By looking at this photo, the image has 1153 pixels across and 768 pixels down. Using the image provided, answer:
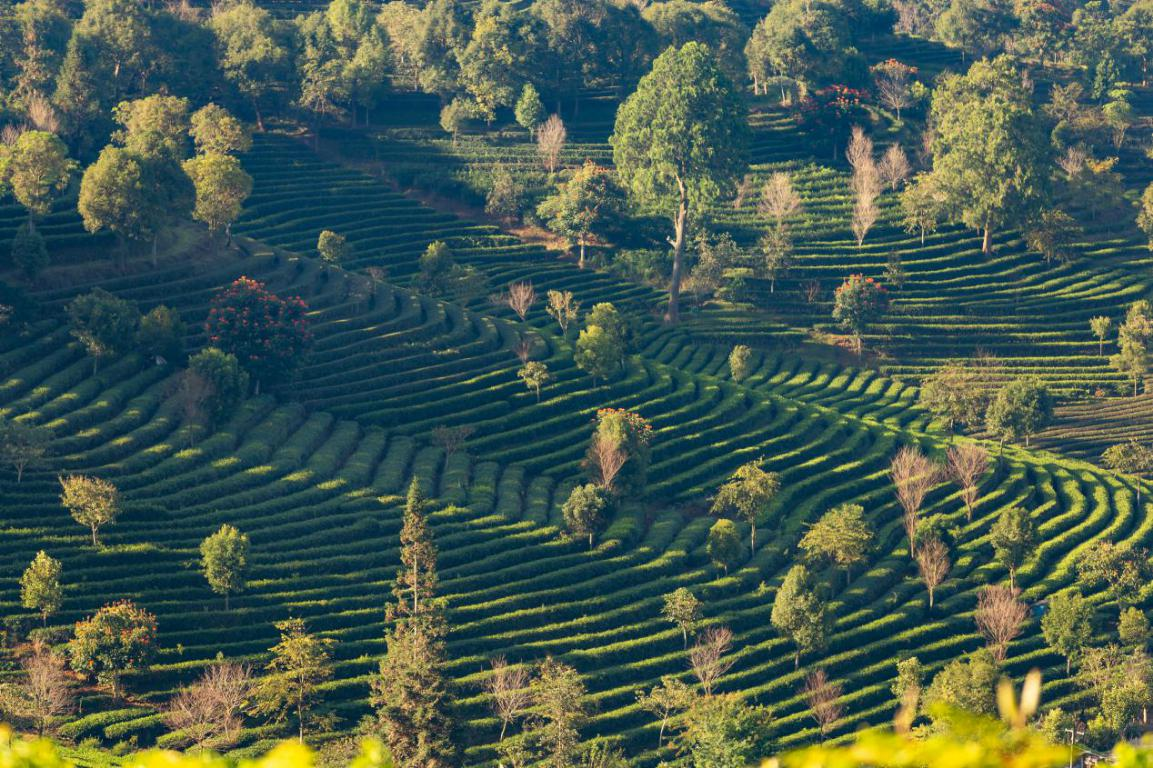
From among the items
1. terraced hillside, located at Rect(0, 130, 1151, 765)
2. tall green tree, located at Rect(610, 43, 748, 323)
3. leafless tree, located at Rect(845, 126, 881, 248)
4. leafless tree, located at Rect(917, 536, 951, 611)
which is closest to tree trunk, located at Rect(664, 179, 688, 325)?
tall green tree, located at Rect(610, 43, 748, 323)

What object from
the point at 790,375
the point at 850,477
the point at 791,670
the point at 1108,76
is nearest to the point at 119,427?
the point at 791,670

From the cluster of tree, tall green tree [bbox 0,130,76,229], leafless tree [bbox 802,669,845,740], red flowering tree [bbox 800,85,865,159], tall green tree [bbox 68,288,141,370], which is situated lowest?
leafless tree [bbox 802,669,845,740]

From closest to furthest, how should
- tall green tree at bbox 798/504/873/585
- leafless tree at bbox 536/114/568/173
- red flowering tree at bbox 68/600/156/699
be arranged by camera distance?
red flowering tree at bbox 68/600/156/699, tall green tree at bbox 798/504/873/585, leafless tree at bbox 536/114/568/173

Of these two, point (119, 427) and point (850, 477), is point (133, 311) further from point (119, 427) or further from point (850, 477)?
point (850, 477)

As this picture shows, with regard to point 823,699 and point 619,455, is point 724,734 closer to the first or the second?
point 823,699

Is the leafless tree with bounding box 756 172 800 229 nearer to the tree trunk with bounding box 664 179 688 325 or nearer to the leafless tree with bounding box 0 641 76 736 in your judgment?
the tree trunk with bounding box 664 179 688 325
